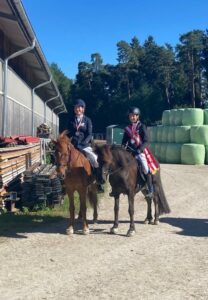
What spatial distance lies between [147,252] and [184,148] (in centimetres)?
2173

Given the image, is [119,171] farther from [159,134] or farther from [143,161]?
[159,134]

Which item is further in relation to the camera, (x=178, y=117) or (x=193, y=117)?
(x=178, y=117)

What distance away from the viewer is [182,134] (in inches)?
1161

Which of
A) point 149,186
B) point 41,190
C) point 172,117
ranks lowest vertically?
point 41,190

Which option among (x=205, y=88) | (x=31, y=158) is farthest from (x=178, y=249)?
(x=205, y=88)

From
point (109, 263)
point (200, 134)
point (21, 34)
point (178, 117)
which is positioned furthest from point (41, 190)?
point (178, 117)

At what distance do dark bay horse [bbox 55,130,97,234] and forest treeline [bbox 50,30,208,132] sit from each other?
6282 centimetres

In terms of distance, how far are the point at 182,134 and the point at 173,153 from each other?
133 cm

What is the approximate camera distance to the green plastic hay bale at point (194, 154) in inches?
1113

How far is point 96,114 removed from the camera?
86.1 meters

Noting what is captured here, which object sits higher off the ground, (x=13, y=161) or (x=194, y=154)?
(x=13, y=161)

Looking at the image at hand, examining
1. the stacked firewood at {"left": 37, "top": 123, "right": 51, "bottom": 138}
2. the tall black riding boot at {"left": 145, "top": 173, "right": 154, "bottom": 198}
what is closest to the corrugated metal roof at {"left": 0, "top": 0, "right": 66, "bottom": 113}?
the stacked firewood at {"left": 37, "top": 123, "right": 51, "bottom": 138}

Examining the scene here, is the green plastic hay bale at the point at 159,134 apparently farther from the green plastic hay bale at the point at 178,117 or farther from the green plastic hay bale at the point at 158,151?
the green plastic hay bale at the point at 178,117

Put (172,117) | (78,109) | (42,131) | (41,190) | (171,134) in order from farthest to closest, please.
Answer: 1. (172,117)
2. (171,134)
3. (42,131)
4. (41,190)
5. (78,109)
